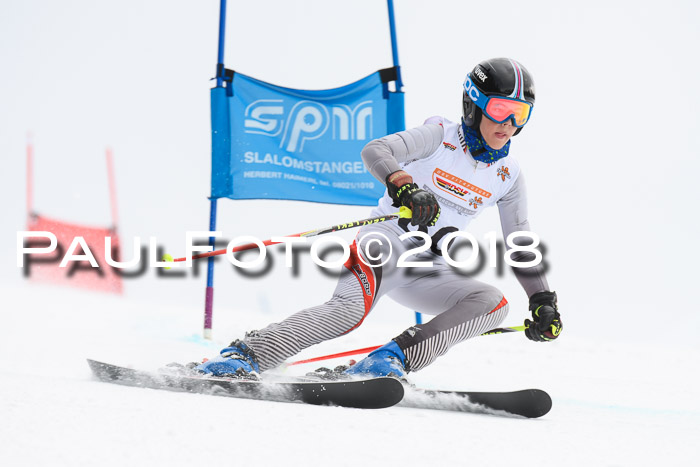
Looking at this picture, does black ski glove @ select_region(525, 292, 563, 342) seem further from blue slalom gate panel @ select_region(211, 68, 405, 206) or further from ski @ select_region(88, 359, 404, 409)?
blue slalom gate panel @ select_region(211, 68, 405, 206)

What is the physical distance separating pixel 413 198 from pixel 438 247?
0.63 meters

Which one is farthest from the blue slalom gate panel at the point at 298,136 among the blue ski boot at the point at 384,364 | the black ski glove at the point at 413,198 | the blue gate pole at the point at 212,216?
the blue ski boot at the point at 384,364

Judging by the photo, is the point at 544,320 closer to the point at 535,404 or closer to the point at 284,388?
the point at 535,404

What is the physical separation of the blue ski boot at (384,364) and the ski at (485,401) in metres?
0.10

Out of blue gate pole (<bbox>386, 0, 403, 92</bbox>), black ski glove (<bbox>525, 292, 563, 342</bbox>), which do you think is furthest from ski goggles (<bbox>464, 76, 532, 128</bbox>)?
blue gate pole (<bbox>386, 0, 403, 92</bbox>)

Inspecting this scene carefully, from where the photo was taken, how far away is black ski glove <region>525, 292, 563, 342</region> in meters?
3.18

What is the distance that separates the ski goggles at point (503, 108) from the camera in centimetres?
308

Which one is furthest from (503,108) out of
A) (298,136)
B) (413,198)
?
(298,136)

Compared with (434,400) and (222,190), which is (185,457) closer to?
(434,400)

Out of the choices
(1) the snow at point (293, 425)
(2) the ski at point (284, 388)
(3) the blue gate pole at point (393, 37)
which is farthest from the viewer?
(3) the blue gate pole at point (393, 37)

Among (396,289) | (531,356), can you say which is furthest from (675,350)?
(396,289)

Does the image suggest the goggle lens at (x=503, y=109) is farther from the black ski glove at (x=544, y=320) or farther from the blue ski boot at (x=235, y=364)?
the blue ski boot at (x=235, y=364)

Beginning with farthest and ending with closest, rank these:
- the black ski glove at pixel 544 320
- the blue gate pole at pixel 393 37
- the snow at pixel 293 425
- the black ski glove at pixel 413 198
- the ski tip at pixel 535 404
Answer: the blue gate pole at pixel 393 37 → the black ski glove at pixel 544 320 → the black ski glove at pixel 413 198 → the ski tip at pixel 535 404 → the snow at pixel 293 425

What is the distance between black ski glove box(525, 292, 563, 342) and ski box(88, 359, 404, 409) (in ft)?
3.41
